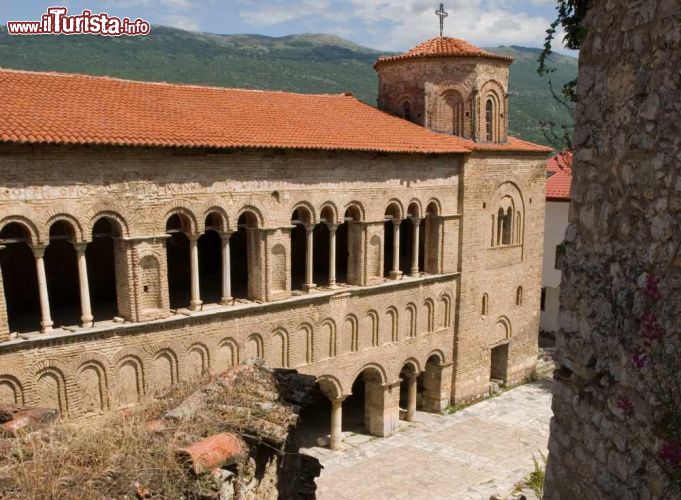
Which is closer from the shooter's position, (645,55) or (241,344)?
(645,55)

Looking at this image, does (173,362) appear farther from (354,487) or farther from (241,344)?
(354,487)

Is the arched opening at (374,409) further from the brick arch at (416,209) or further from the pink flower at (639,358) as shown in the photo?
the pink flower at (639,358)

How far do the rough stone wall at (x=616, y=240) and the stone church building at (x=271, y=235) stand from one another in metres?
8.82

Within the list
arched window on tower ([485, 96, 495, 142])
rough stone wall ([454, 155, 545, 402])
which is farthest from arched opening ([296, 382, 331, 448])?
arched window on tower ([485, 96, 495, 142])

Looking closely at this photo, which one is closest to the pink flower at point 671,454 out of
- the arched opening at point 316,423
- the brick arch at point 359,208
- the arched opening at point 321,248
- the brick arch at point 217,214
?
the brick arch at point 217,214

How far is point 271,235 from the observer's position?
1327cm

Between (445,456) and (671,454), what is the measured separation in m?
12.8

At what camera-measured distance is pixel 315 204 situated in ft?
45.6

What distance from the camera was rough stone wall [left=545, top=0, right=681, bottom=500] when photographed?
3.20 metres

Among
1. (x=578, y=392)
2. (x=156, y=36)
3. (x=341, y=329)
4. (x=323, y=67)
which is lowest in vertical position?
(x=341, y=329)

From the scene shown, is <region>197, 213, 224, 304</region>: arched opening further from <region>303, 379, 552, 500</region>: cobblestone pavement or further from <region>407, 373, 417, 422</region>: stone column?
<region>407, 373, 417, 422</region>: stone column

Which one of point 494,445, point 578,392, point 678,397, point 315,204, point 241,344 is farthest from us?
point 494,445

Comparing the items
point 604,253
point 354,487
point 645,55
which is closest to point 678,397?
point 604,253

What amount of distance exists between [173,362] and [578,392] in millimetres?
9575
